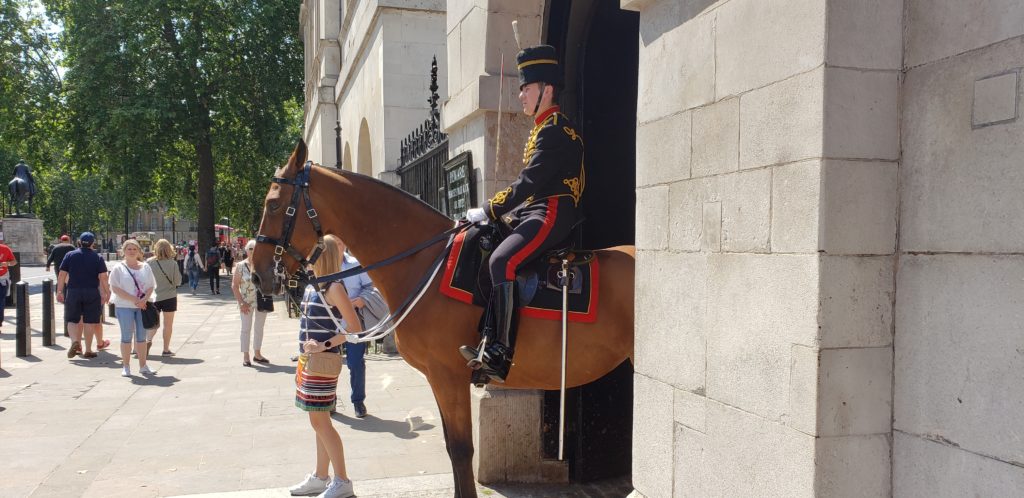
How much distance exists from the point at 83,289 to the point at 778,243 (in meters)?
11.5

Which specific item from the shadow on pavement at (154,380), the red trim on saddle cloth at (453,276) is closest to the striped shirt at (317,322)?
the red trim on saddle cloth at (453,276)

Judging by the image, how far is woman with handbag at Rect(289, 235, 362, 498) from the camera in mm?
4797

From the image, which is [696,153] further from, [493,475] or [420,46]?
[420,46]

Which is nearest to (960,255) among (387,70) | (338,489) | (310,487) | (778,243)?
(778,243)

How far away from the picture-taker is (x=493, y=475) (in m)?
5.28

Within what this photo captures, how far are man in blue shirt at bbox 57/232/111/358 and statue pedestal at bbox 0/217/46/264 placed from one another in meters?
24.7

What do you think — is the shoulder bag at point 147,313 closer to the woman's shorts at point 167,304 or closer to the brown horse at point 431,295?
the woman's shorts at point 167,304

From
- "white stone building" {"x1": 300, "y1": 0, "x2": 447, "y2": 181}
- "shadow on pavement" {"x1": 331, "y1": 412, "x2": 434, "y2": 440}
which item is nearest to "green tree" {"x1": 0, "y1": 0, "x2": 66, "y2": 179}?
"white stone building" {"x1": 300, "y1": 0, "x2": 447, "y2": 181}

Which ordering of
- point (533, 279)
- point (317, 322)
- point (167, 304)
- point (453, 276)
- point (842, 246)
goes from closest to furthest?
point (842, 246) < point (533, 279) < point (453, 276) < point (317, 322) < point (167, 304)

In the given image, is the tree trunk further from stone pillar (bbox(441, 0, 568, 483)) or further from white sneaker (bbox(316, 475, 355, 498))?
white sneaker (bbox(316, 475, 355, 498))

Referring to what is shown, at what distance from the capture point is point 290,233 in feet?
14.2

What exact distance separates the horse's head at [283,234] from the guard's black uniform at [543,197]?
1.25 metres

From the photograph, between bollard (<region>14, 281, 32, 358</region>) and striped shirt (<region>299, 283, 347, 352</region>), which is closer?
striped shirt (<region>299, 283, 347, 352</region>)

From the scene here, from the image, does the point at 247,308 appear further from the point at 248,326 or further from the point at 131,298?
the point at 131,298
